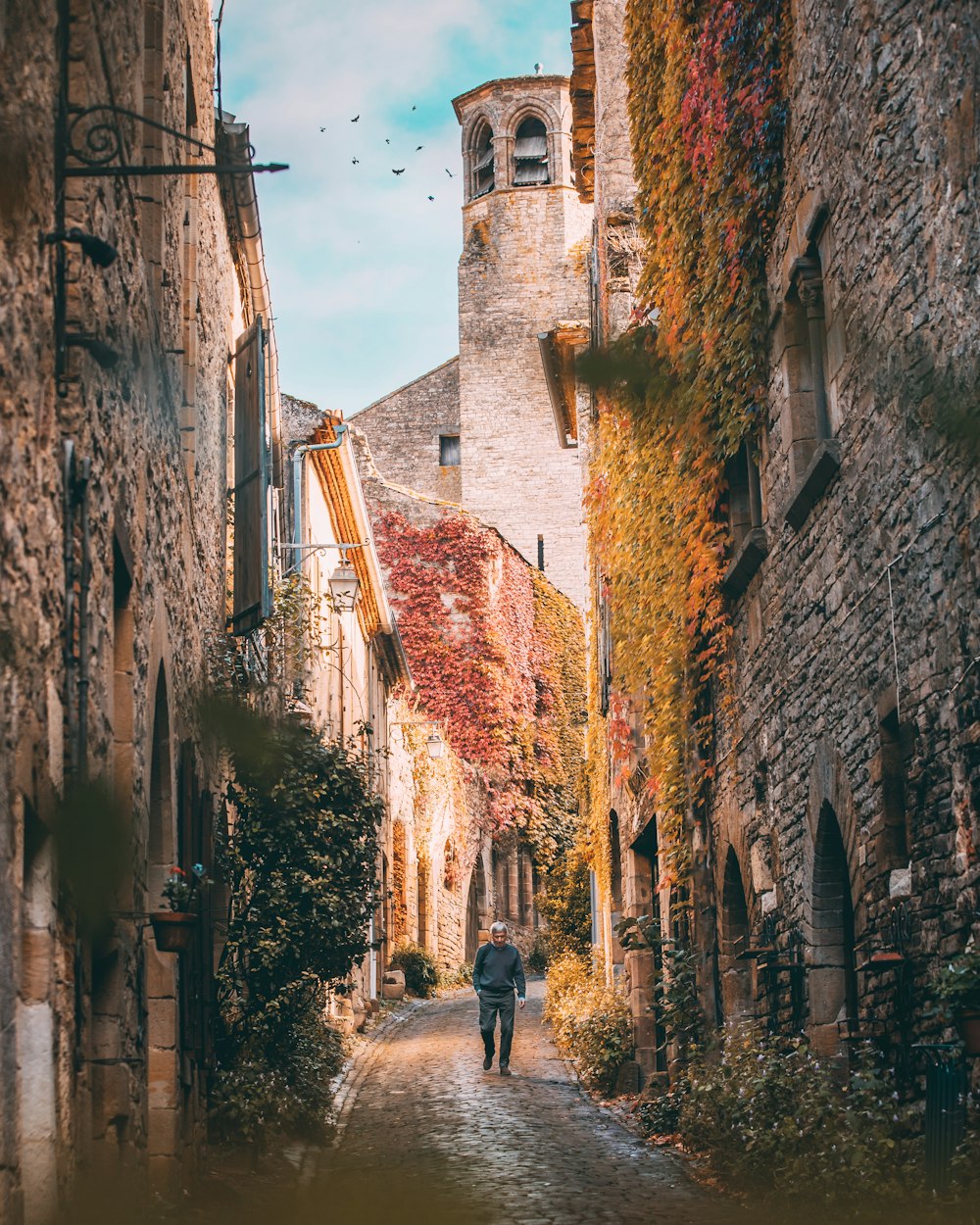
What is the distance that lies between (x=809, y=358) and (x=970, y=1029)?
4.35 meters

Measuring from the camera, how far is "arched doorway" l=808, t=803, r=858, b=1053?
8.51 m

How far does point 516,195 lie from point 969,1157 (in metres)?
38.6

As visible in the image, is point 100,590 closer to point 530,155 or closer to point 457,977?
point 457,977

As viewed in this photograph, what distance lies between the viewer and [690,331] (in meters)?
11.2

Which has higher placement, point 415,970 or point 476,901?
point 476,901

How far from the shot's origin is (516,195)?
139ft

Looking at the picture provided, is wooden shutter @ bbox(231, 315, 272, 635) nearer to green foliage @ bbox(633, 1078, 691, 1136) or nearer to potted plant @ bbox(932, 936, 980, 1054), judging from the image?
green foliage @ bbox(633, 1078, 691, 1136)

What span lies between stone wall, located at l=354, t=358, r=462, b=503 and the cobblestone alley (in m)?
26.6

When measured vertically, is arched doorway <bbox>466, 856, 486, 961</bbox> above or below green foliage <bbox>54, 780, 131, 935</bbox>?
below

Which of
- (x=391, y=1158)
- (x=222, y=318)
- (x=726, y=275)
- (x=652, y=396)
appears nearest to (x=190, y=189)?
(x=222, y=318)

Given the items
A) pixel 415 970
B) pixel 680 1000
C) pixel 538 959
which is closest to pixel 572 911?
pixel 415 970

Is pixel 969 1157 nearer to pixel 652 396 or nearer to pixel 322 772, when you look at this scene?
pixel 652 396

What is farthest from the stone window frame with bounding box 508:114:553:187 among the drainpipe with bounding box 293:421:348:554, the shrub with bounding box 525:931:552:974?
the drainpipe with bounding box 293:421:348:554

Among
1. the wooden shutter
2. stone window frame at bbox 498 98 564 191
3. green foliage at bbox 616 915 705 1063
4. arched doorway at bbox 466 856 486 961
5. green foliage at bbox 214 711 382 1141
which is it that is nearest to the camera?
green foliage at bbox 214 711 382 1141
